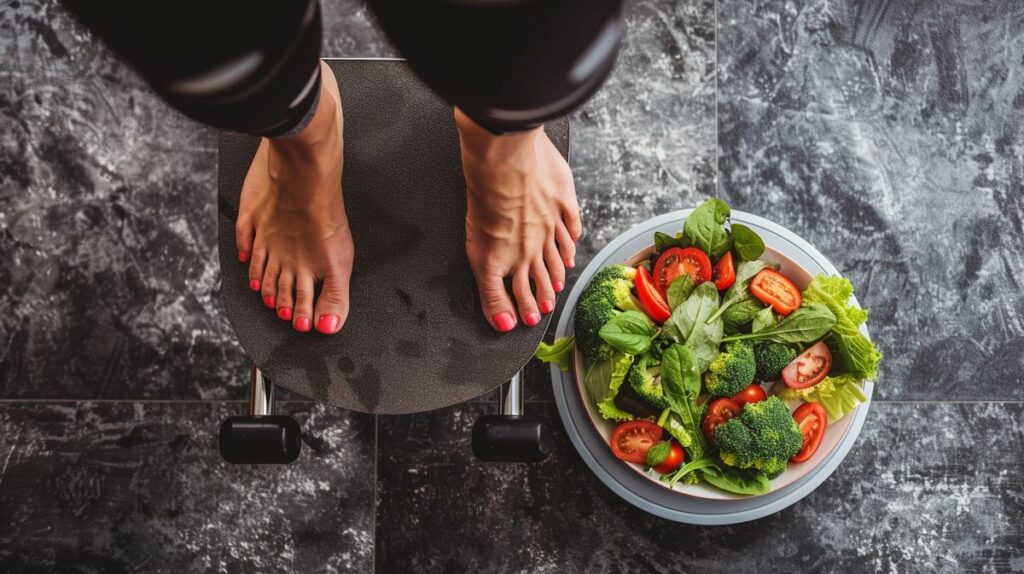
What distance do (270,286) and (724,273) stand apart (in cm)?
53

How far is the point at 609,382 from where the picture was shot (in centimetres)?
87

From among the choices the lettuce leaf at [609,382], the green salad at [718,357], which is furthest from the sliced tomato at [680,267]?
the lettuce leaf at [609,382]

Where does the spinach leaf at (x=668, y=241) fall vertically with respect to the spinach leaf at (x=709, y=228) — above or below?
below

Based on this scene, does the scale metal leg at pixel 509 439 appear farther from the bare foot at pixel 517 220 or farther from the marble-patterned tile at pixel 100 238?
the marble-patterned tile at pixel 100 238

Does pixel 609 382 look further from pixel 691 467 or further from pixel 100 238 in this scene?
pixel 100 238

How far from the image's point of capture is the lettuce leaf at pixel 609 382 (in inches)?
33.7

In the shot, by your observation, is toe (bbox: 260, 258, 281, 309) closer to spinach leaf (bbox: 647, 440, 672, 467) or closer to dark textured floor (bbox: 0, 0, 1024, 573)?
dark textured floor (bbox: 0, 0, 1024, 573)

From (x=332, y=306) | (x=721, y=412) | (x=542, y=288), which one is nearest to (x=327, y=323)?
(x=332, y=306)

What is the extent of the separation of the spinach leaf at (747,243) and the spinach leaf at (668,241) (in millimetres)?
57

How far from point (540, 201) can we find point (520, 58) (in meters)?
0.38

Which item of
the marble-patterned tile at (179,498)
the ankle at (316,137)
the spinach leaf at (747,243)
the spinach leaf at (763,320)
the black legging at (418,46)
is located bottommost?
the marble-patterned tile at (179,498)

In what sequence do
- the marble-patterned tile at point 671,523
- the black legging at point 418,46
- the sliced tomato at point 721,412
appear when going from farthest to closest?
the marble-patterned tile at point 671,523 < the sliced tomato at point 721,412 < the black legging at point 418,46

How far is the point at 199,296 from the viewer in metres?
1.12

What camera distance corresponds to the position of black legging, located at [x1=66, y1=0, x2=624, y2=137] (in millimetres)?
408
